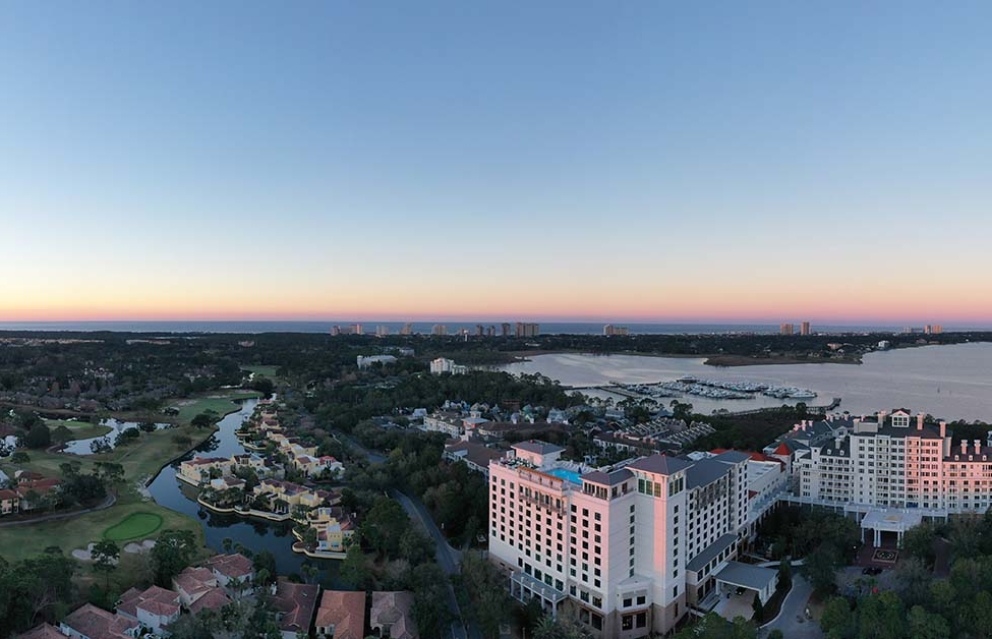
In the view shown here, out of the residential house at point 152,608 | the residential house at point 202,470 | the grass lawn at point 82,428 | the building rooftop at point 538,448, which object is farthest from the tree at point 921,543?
the grass lawn at point 82,428

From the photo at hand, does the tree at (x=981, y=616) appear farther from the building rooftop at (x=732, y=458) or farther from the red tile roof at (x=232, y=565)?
the red tile roof at (x=232, y=565)

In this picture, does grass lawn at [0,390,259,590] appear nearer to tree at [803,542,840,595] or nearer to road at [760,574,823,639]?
road at [760,574,823,639]

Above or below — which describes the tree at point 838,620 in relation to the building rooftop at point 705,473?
below

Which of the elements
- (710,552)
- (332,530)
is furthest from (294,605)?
(710,552)

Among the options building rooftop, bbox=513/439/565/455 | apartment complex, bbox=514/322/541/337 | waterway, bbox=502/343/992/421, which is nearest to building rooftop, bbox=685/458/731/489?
building rooftop, bbox=513/439/565/455

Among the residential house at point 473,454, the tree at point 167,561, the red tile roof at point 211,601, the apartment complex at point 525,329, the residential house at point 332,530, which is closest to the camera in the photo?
the red tile roof at point 211,601

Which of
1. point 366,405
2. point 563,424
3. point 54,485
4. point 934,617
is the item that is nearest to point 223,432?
point 366,405

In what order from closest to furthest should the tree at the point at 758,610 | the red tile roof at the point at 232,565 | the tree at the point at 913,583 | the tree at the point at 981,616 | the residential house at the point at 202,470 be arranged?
the tree at the point at 981,616, the tree at the point at 913,583, the tree at the point at 758,610, the red tile roof at the point at 232,565, the residential house at the point at 202,470
